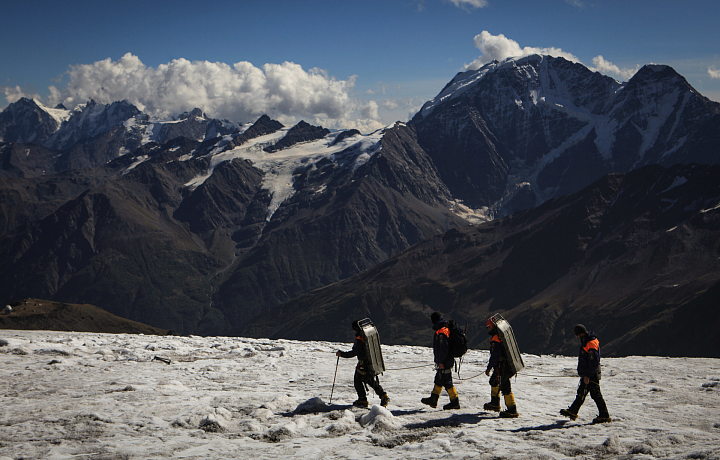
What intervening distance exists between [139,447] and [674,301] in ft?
693

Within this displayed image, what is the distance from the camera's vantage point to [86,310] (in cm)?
11125

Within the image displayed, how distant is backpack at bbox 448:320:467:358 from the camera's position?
18.0m

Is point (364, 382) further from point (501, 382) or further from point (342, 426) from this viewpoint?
point (501, 382)

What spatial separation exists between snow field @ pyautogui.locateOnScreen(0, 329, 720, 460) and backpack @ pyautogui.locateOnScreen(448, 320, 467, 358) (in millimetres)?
1963

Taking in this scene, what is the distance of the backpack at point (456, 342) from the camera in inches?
711

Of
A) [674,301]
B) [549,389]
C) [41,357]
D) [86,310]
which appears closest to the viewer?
[549,389]

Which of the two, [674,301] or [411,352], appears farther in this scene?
[674,301]

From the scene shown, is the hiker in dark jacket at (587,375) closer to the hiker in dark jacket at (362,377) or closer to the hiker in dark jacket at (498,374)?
the hiker in dark jacket at (498,374)

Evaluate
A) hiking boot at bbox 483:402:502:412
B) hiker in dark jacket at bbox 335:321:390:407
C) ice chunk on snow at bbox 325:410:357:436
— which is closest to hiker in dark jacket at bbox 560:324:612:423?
hiking boot at bbox 483:402:502:412

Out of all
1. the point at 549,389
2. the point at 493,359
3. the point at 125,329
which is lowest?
the point at 125,329

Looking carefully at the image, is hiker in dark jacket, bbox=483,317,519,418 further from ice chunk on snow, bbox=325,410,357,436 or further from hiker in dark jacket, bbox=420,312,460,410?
ice chunk on snow, bbox=325,410,357,436

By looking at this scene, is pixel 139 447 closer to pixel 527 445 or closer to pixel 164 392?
pixel 164 392

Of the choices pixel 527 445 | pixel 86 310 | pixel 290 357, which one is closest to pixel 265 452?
pixel 527 445

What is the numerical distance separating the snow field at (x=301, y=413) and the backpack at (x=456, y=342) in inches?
77.3
